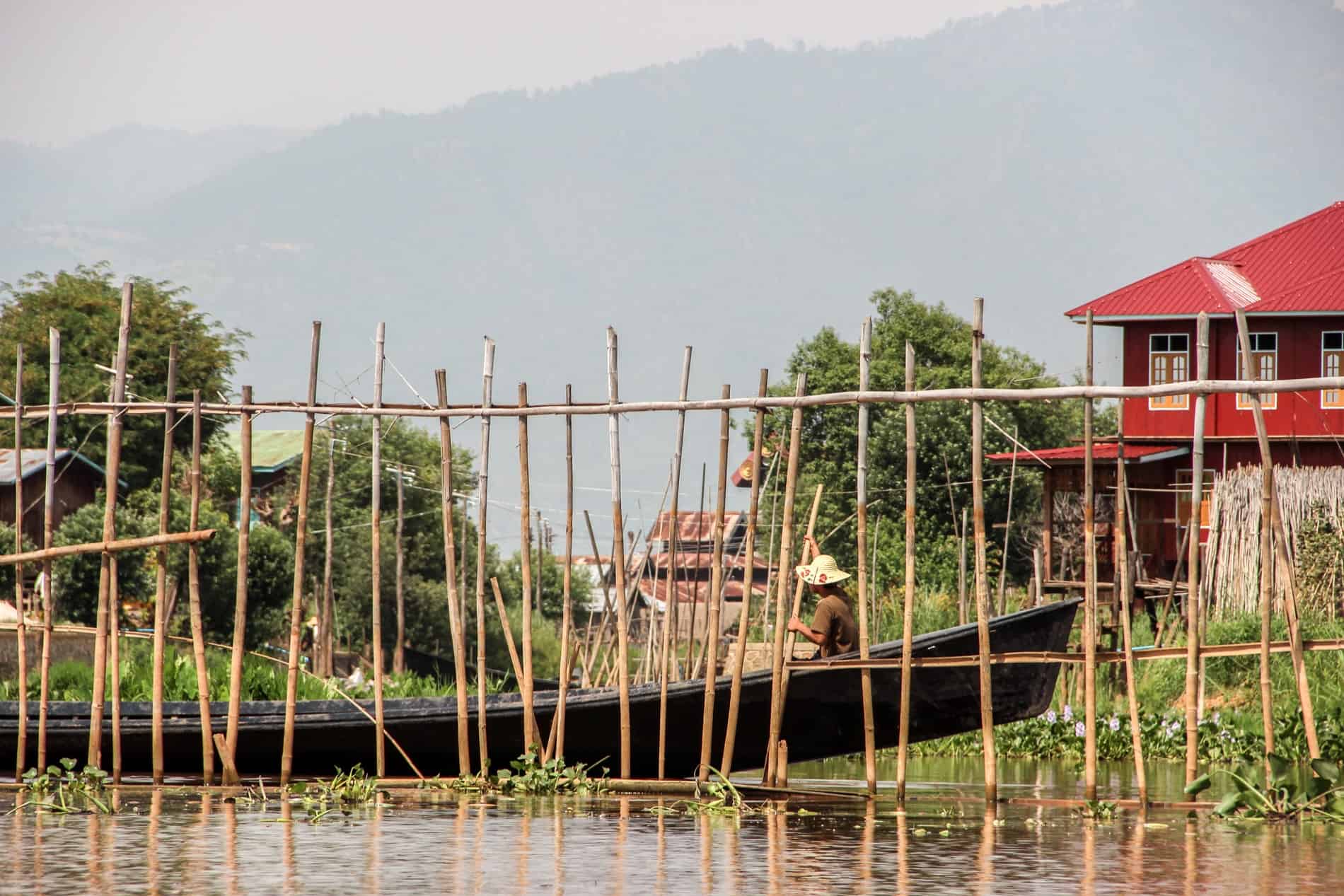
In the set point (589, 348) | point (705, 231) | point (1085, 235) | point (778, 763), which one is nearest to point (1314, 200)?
point (1085, 235)

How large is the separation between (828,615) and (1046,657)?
1478 millimetres

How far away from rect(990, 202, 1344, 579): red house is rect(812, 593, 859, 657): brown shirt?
43.3 ft

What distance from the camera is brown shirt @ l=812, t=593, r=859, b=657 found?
935cm

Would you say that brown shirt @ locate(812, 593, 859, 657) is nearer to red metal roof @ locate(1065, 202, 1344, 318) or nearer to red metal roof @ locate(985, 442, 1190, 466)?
red metal roof @ locate(1065, 202, 1344, 318)

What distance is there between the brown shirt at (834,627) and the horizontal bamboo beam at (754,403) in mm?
1225

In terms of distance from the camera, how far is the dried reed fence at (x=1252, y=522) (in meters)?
15.6

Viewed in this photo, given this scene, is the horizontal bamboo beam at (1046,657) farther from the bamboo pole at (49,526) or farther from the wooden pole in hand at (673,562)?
the bamboo pole at (49,526)

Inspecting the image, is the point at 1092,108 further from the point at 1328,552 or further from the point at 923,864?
the point at 923,864

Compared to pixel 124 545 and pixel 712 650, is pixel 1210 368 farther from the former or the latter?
pixel 124 545

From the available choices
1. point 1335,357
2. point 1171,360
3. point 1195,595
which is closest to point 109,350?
point 1171,360

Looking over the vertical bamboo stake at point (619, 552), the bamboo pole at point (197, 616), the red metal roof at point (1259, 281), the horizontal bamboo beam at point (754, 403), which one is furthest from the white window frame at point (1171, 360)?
the bamboo pole at point (197, 616)

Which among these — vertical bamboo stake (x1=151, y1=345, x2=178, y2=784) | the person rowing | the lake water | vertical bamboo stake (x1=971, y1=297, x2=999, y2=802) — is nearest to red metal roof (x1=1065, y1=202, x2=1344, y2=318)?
the person rowing

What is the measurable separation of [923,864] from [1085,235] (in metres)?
160

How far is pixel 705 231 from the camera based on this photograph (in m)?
160
